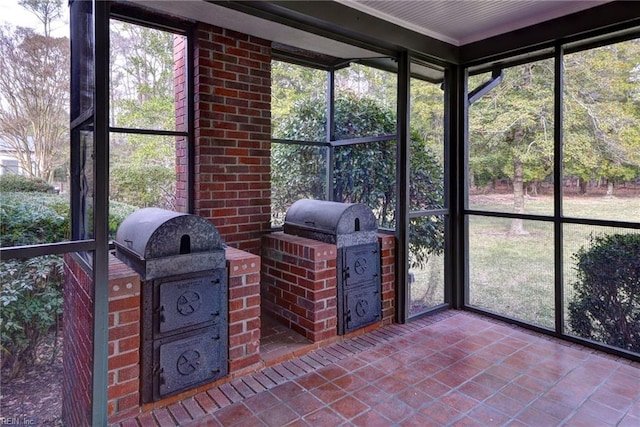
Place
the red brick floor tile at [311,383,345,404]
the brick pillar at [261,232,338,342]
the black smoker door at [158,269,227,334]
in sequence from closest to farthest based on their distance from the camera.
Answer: the black smoker door at [158,269,227,334], the red brick floor tile at [311,383,345,404], the brick pillar at [261,232,338,342]

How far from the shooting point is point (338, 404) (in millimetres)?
2320

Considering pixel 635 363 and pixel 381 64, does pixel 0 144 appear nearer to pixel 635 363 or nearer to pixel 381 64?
pixel 381 64

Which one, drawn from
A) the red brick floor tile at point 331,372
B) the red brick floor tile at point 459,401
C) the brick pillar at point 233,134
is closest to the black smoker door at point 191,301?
the red brick floor tile at point 331,372

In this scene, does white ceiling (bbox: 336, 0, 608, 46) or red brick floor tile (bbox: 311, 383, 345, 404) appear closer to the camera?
red brick floor tile (bbox: 311, 383, 345, 404)

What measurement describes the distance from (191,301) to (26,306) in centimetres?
95

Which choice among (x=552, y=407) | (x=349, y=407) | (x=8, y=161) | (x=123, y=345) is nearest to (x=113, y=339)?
(x=123, y=345)

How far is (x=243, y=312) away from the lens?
103 inches

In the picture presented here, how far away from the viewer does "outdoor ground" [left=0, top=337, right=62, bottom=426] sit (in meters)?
2.23

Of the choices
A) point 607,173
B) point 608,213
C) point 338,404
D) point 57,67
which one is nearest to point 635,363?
point 608,213

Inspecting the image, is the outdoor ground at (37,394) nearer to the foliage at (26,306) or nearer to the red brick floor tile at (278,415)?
the foliage at (26,306)

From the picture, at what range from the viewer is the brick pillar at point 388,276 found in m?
3.52

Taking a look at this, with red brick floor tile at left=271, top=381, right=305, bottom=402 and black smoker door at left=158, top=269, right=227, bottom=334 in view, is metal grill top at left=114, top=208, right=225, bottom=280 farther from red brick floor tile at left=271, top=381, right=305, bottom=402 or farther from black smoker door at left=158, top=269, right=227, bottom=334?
red brick floor tile at left=271, top=381, right=305, bottom=402

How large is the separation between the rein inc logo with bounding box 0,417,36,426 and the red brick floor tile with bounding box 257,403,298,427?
1.37m

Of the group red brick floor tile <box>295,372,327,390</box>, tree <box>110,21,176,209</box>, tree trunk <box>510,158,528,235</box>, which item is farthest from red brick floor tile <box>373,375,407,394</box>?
tree <box>110,21,176,209</box>
